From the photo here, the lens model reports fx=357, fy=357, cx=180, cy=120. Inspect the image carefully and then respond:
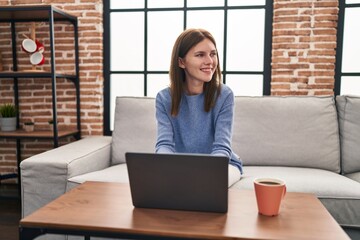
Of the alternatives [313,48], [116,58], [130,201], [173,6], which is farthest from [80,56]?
[130,201]

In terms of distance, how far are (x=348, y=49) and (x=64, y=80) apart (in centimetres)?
232

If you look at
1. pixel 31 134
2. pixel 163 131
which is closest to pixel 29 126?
pixel 31 134

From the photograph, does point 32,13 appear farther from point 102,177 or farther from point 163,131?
point 163,131

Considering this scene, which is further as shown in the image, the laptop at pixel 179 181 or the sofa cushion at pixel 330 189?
the sofa cushion at pixel 330 189

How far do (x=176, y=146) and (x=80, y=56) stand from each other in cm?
163

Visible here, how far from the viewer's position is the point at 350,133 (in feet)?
7.37

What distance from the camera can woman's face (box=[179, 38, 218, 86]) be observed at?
5.24ft

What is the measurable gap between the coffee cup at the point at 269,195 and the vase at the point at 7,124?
2.48 metres

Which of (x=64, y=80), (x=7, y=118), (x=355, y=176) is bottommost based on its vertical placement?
(x=355, y=176)

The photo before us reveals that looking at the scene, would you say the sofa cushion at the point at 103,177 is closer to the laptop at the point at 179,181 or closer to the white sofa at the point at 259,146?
the white sofa at the point at 259,146

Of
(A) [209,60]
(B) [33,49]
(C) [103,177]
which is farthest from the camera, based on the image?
(B) [33,49]

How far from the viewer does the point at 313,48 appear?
268 centimetres

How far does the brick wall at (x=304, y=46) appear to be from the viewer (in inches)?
104

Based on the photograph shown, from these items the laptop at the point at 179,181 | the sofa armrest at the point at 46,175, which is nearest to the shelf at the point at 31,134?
the sofa armrest at the point at 46,175
